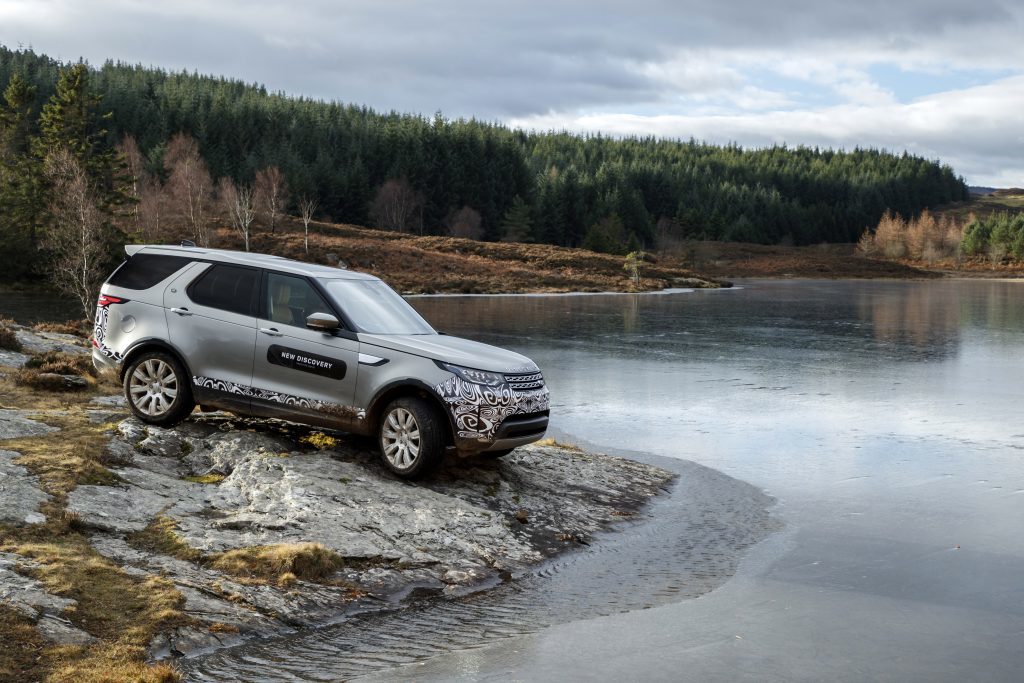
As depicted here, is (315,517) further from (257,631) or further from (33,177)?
(33,177)

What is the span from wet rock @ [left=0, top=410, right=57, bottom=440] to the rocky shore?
0.11 ft

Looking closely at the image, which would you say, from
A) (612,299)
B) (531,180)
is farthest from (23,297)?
(531,180)

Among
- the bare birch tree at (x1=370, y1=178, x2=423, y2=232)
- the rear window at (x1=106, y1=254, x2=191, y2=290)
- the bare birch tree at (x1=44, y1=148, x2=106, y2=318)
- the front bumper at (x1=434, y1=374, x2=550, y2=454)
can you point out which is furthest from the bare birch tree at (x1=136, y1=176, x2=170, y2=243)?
the front bumper at (x1=434, y1=374, x2=550, y2=454)

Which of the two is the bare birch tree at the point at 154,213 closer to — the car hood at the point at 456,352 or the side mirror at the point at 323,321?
the side mirror at the point at 323,321

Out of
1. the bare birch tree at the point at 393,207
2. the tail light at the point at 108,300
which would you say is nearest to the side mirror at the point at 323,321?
the tail light at the point at 108,300

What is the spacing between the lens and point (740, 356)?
87.8 feet

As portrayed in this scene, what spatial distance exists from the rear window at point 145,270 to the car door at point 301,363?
4.08 ft

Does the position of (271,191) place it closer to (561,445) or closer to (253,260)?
(561,445)

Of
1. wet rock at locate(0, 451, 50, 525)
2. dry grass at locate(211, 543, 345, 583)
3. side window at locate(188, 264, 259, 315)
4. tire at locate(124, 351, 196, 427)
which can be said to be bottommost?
dry grass at locate(211, 543, 345, 583)

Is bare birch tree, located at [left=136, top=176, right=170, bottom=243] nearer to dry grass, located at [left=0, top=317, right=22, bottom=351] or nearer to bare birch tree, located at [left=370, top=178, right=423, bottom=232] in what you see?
bare birch tree, located at [left=370, top=178, right=423, bottom=232]

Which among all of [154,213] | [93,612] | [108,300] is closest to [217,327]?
[108,300]

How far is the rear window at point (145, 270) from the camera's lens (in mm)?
10484

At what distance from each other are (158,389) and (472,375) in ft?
11.4

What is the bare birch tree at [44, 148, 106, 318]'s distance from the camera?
35094mm
